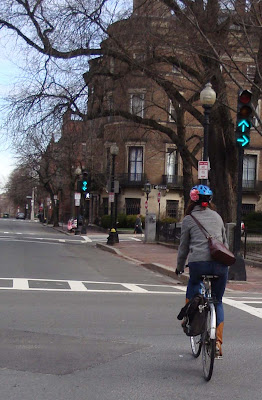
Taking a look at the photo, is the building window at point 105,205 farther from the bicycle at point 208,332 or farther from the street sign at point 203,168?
the bicycle at point 208,332

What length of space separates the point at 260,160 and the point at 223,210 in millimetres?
29106

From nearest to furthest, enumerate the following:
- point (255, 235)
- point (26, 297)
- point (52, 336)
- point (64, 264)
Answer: point (52, 336), point (26, 297), point (64, 264), point (255, 235)

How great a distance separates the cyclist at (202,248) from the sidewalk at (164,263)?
7015 mm

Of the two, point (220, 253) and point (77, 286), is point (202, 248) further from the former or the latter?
point (77, 286)

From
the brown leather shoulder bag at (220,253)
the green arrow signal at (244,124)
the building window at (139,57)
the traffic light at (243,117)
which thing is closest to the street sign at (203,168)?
the traffic light at (243,117)

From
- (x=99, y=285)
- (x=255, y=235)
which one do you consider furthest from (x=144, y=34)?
(x=99, y=285)

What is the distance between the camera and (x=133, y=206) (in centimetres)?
5138

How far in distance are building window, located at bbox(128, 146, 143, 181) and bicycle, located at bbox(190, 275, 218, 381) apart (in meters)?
44.3

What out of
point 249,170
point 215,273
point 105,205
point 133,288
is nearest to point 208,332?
point 215,273

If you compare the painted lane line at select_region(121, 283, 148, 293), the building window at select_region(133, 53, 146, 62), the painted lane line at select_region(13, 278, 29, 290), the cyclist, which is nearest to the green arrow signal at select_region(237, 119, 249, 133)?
the painted lane line at select_region(121, 283, 148, 293)

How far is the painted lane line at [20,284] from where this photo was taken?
37.9 feet

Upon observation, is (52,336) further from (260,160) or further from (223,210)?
(260,160)

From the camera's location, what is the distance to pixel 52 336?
6.97 metres

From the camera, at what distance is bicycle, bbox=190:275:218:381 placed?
5.03 meters
